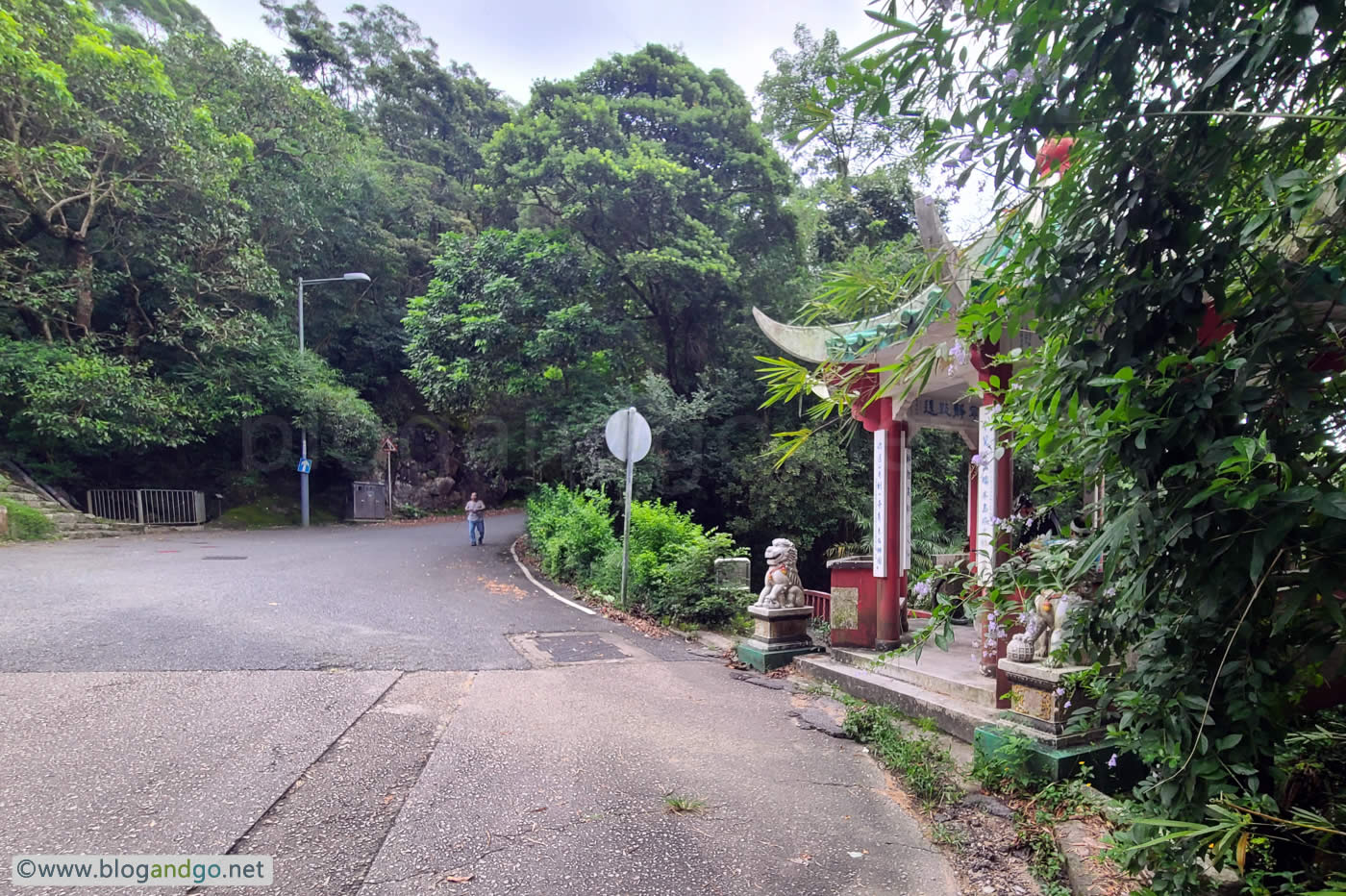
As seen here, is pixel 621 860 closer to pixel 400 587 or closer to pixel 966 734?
pixel 966 734

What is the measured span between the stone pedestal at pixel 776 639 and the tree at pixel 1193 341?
4.77 meters

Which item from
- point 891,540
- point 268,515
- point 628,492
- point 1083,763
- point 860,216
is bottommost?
point 268,515

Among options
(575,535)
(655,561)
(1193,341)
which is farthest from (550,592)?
(1193,341)

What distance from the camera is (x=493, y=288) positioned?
14.1 metres

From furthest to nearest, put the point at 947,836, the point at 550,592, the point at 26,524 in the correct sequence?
the point at 26,524 < the point at 550,592 < the point at 947,836

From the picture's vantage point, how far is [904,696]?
17.0ft

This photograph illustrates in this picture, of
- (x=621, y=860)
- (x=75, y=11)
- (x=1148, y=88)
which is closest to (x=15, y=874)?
(x=621, y=860)

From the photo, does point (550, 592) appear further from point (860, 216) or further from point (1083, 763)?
point (860, 216)

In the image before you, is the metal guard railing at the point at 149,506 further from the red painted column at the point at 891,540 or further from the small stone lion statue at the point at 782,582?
the red painted column at the point at 891,540

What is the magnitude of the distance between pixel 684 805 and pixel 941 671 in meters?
2.82

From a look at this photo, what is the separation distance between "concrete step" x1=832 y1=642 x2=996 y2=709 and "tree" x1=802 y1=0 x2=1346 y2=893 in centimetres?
283

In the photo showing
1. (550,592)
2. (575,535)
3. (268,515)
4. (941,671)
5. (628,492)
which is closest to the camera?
(941,671)

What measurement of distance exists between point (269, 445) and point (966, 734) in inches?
→ 871

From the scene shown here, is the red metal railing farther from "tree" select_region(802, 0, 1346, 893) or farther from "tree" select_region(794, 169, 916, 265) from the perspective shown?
"tree" select_region(794, 169, 916, 265)
